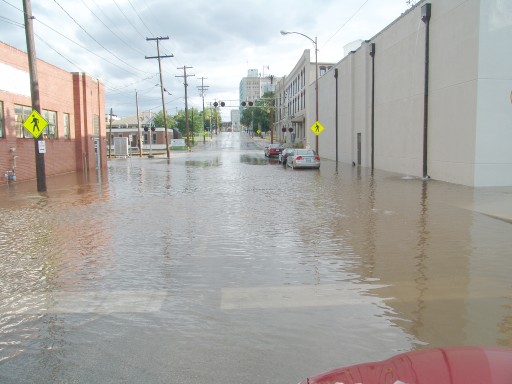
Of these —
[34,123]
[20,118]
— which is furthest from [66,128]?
[34,123]

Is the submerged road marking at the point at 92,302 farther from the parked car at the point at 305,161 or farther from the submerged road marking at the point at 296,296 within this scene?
the parked car at the point at 305,161

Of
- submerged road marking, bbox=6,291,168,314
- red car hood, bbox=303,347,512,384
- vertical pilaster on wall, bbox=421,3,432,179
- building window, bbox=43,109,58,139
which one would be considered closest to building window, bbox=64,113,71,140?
building window, bbox=43,109,58,139

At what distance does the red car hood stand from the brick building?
938 inches

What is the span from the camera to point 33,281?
7000mm

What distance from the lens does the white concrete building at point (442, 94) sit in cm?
1859

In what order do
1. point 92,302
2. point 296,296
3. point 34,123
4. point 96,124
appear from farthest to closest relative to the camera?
point 96,124 < point 34,123 < point 296,296 < point 92,302

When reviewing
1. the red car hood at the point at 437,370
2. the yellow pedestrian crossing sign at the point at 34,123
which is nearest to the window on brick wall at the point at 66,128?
the yellow pedestrian crossing sign at the point at 34,123

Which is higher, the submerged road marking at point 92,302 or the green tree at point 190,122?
the green tree at point 190,122

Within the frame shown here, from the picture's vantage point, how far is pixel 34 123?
1883cm

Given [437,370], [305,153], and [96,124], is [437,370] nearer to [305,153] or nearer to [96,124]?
[305,153]

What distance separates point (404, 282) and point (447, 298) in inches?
31.1

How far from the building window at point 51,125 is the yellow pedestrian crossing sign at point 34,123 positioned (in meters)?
10.6

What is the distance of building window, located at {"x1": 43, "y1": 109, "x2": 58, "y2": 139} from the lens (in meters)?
29.1

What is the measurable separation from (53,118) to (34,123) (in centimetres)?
1211
